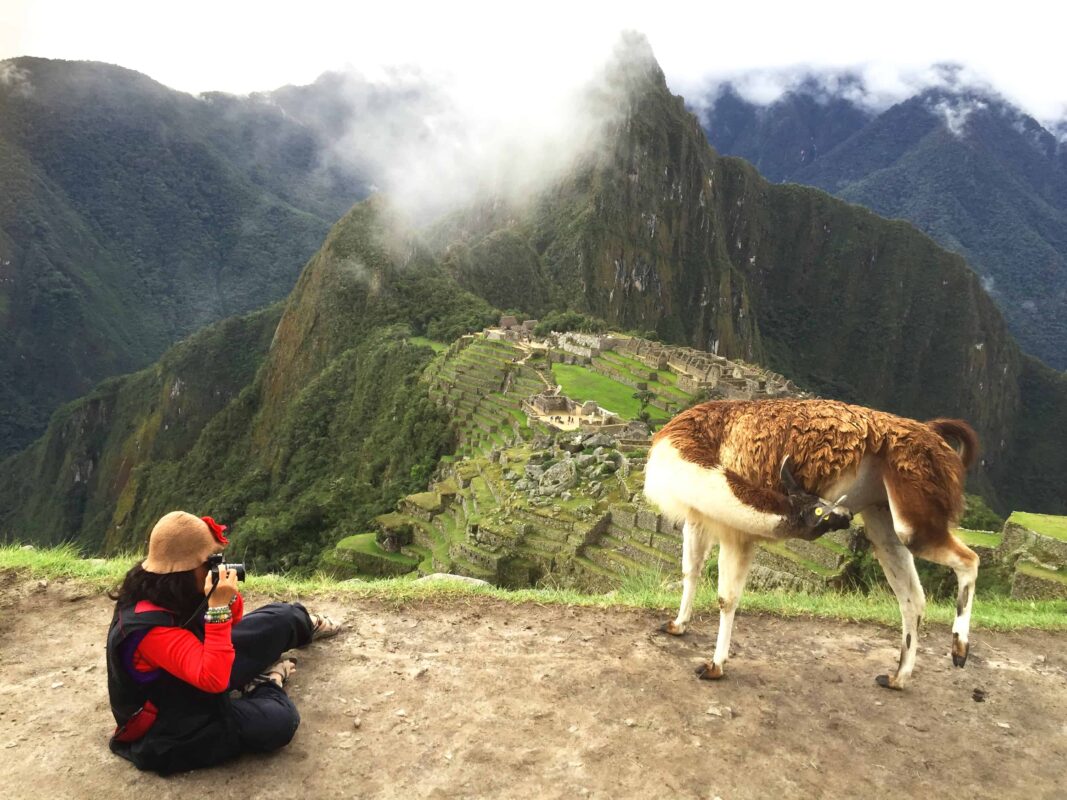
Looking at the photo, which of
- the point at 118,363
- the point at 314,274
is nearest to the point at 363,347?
the point at 314,274

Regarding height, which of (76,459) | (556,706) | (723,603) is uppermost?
(723,603)

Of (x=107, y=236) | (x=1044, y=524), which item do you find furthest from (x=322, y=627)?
(x=107, y=236)

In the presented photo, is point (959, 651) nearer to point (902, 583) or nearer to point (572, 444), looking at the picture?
point (902, 583)

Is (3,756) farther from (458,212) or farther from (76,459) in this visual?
(458,212)

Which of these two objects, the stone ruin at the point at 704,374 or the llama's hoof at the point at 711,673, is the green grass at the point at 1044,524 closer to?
the llama's hoof at the point at 711,673

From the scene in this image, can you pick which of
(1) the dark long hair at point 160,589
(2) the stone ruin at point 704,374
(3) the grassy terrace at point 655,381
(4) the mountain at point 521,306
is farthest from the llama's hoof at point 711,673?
(3) the grassy terrace at point 655,381

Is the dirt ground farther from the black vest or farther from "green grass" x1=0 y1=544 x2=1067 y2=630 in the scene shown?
"green grass" x1=0 y1=544 x2=1067 y2=630
